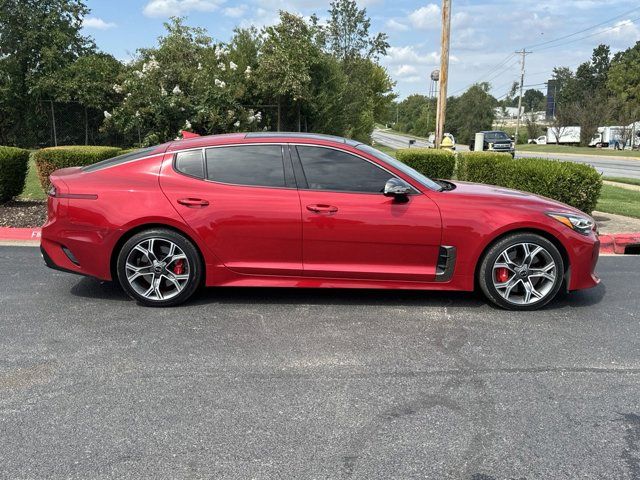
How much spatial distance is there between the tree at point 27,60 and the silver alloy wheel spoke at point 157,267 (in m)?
17.3

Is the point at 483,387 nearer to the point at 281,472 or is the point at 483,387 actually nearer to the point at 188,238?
the point at 281,472

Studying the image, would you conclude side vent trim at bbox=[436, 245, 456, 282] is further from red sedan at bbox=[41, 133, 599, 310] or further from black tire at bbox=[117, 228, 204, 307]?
black tire at bbox=[117, 228, 204, 307]

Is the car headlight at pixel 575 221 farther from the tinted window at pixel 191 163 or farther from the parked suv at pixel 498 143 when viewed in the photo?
the parked suv at pixel 498 143

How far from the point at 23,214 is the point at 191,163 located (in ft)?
17.7

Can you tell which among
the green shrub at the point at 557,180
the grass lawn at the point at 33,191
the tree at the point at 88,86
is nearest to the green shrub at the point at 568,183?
the green shrub at the point at 557,180

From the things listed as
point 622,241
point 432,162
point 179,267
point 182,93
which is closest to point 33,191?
point 182,93

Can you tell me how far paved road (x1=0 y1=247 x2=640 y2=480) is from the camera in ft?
8.91

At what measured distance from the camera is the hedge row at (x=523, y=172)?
337 inches

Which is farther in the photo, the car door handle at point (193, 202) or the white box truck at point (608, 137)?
the white box truck at point (608, 137)

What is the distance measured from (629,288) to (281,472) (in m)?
4.67

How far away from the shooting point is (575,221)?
4887mm

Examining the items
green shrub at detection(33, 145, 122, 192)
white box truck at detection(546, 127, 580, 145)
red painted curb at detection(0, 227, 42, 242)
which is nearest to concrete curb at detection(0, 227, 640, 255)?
red painted curb at detection(0, 227, 42, 242)

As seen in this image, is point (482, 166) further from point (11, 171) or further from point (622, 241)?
point (11, 171)

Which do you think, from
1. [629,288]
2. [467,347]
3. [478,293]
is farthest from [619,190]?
[467,347]
